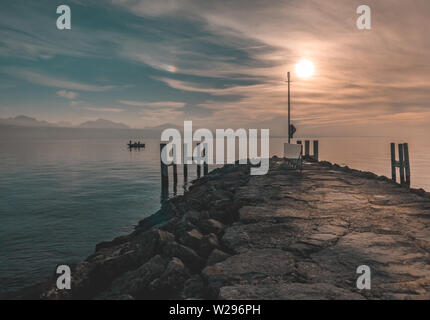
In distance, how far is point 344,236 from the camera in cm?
507

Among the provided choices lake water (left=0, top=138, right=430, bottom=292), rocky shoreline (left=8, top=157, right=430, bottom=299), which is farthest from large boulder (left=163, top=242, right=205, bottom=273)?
lake water (left=0, top=138, right=430, bottom=292)

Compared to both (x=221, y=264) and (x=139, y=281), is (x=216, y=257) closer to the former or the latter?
(x=221, y=264)

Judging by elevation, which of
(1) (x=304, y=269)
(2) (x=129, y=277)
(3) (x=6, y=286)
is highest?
(1) (x=304, y=269)

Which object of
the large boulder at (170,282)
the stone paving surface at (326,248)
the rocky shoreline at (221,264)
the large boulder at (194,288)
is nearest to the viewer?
the stone paving surface at (326,248)

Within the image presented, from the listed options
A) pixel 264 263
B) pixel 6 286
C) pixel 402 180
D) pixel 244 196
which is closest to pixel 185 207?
pixel 244 196

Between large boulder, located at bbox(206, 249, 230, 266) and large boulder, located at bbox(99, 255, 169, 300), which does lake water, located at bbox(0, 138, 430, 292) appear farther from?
large boulder, located at bbox(206, 249, 230, 266)

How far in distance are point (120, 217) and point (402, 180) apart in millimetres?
12752

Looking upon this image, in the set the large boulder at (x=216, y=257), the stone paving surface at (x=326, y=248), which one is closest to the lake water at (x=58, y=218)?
the large boulder at (x=216, y=257)

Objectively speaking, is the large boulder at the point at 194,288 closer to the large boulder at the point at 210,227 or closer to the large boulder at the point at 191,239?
the large boulder at the point at 191,239

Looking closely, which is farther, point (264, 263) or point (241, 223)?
point (241, 223)

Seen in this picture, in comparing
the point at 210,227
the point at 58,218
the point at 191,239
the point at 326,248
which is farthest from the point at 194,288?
the point at 58,218

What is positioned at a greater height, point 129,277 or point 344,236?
point 344,236

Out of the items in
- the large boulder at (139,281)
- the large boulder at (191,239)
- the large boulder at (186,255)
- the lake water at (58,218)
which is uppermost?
the large boulder at (191,239)
